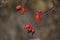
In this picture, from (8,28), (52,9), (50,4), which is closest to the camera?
(52,9)

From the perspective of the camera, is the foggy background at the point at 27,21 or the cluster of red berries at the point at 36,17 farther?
the foggy background at the point at 27,21

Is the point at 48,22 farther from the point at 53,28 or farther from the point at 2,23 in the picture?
the point at 2,23

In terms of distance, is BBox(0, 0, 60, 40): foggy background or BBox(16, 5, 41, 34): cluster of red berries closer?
BBox(16, 5, 41, 34): cluster of red berries

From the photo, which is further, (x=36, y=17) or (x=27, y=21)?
(x=27, y=21)

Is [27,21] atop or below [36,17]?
atop

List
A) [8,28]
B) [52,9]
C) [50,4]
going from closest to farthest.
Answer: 1. [52,9]
2. [50,4]
3. [8,28]

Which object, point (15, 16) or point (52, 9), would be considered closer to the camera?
point (52, 9)

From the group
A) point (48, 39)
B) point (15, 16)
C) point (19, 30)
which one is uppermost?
point (15, 16)

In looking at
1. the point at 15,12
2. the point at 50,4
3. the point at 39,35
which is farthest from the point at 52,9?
the point at 15,12

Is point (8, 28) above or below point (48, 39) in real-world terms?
above
